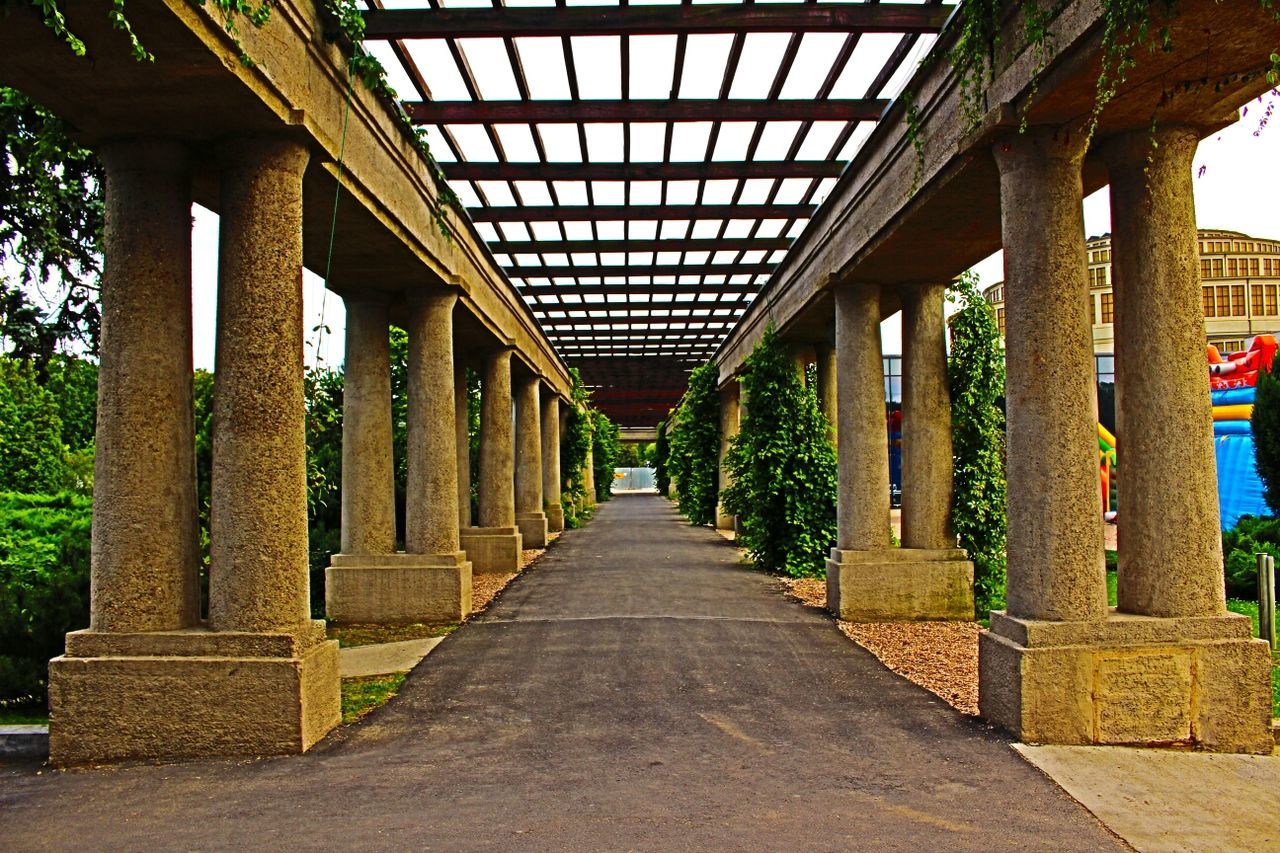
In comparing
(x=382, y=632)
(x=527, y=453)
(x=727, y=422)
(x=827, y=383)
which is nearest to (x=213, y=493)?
(x=382, y=632)

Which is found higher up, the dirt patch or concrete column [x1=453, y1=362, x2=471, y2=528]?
concrete column [x1=453, y1=362, x2=471, y2=528]

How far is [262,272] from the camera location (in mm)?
5832

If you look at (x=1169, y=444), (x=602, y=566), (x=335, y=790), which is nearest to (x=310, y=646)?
(x=335, y=790)

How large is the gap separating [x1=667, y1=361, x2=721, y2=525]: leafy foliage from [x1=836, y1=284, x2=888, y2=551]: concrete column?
12.6m

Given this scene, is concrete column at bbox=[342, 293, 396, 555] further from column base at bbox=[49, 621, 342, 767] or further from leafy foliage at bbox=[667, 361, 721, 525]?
leafy foliage at bbox=[667, 361, 721, 525]

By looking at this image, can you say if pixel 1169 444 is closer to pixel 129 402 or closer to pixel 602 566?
pixel 129 402

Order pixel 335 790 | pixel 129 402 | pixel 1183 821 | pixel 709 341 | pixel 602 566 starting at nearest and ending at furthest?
pixel 1183 821
pixel 335 790
pixel 129 402
pixel 602 566
pixel 709 341

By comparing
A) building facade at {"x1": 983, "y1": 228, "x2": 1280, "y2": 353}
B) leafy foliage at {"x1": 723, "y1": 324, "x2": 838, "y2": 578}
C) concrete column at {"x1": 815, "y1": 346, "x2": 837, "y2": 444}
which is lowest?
leafy foliage at {"x1": 723, "y1": 324, "x2": 838, "y2": 578}

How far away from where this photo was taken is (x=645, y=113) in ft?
29.3

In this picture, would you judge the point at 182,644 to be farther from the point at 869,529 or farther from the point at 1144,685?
the point at 869,529

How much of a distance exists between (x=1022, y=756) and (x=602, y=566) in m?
10.7

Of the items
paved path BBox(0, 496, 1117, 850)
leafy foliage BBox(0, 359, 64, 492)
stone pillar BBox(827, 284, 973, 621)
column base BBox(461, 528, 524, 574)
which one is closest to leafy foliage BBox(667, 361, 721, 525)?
column base BBox(461, 528, 524, 574)

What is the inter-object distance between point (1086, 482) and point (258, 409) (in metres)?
4.81

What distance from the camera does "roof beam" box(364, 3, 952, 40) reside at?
7.31m
